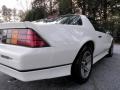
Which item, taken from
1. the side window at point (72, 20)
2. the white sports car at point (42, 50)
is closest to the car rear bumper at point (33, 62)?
the white sports car at point (42, 50)

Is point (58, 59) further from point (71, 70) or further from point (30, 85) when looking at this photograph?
point (30, 85)

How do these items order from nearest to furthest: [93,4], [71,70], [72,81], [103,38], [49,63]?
[49,63], [71,70], [72,81], [103,38], [93,4]

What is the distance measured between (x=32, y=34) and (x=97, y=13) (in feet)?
41.8

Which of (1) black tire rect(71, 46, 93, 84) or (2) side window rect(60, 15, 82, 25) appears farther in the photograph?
(2) side window rect(60, 15, 82, 25)

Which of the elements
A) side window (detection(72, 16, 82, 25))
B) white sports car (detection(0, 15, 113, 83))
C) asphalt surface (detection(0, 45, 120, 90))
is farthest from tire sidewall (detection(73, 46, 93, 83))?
side window (detection(72, 16, 82, 25))

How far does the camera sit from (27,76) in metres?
2.43

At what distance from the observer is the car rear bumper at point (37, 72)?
2430 millimetres

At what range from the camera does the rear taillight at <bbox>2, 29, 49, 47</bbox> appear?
2.49m

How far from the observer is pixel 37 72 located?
2.52m

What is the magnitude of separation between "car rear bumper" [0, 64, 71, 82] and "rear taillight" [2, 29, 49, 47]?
375mm

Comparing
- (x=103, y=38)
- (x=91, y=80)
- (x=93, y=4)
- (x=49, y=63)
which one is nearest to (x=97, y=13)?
(x=93, y=4)

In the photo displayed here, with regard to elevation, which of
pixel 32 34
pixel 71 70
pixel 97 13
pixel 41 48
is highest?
pixel 97 13

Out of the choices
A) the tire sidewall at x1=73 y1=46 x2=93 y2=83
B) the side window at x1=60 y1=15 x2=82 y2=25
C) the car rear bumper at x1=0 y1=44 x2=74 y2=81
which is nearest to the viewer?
the car rear bumper at x1=0 y1=44 x2=74 y2=81

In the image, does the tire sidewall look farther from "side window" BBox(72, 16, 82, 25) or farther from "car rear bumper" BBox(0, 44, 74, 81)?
"side window" BBox(72, 16, 82, 25)
